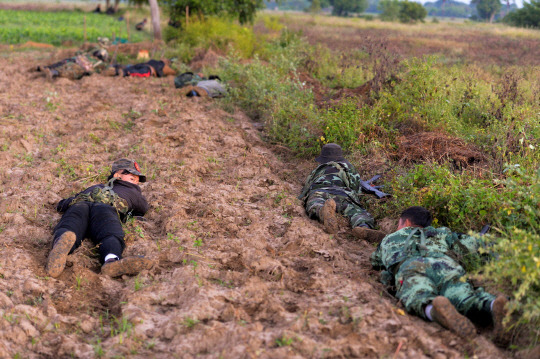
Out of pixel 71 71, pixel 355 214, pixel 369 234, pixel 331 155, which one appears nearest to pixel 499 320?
pixel 369 234

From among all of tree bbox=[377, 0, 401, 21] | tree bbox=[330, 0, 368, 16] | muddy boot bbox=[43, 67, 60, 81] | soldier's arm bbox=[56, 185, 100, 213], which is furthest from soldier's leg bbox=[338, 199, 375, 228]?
tree bbox=[330, 0, 368, 16]

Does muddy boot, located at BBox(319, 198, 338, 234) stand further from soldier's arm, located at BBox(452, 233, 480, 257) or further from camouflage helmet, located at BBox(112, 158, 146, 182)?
camouflage helmet, located at BBox(112, 158, 146, 182)

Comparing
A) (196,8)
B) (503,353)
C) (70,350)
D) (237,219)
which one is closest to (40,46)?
(196,8)

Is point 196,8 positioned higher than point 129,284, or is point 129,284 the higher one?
point 196,8

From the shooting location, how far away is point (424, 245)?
3912mm

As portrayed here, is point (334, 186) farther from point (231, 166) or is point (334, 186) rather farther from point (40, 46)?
point (40, 46)

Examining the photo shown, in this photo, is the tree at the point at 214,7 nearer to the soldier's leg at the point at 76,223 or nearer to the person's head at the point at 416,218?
the soldier's leg at the point at 76,223

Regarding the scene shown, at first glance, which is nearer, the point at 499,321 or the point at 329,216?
the point at 499,321

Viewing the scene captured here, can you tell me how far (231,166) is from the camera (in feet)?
23.5

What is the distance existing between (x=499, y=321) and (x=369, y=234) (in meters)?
1.82

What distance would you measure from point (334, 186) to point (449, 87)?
3685mm

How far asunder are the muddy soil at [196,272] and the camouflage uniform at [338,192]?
19 cm

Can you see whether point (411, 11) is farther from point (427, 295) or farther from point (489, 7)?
point (427, 295)

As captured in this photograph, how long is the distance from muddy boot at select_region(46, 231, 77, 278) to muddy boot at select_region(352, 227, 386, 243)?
265 centimetres
